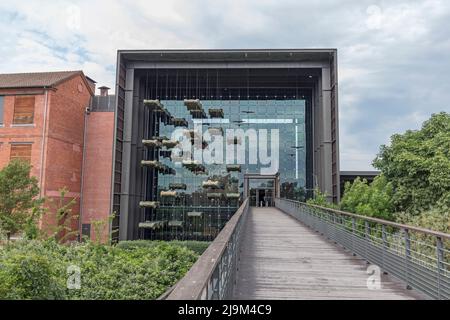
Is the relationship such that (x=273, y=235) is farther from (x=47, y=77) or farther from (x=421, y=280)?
(x=47, y=77)

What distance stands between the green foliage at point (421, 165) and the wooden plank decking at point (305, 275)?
11.6m

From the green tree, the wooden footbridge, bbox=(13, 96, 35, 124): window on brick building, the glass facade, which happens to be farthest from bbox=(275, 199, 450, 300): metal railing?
bbox=(13, 96, 35, 124): window on brick building

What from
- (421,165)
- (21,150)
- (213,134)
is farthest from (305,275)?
(21,150)

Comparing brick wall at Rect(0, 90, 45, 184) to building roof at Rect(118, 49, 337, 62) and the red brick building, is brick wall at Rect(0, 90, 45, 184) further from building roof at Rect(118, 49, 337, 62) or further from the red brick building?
building roof at Rect(118, 49, 337, 62)

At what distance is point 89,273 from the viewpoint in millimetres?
14586

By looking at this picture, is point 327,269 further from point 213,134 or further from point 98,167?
point 98,167

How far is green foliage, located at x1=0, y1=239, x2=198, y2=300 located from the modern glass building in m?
12.0

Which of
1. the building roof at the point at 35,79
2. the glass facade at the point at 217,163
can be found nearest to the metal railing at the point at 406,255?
the glass facade at the point at 217,163

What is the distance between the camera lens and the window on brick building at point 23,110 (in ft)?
100.0

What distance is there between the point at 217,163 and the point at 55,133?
48.1 feet

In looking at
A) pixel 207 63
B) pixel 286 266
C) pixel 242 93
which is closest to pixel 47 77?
pixel 207 63

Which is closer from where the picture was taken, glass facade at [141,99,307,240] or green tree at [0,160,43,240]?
green tree at [0,160,43,240]

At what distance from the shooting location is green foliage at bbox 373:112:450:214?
18.0 metres
